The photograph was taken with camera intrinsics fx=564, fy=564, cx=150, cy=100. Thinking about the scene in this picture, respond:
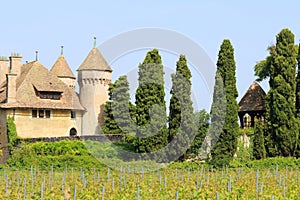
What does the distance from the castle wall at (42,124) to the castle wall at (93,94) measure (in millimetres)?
2951

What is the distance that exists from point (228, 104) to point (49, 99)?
1345 cm

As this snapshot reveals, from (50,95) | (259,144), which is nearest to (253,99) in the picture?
(259,144)

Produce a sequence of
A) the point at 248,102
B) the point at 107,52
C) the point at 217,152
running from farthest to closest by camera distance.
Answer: the point at 248,102, the point at 217,152, the point at 107,52

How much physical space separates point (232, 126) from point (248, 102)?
726 centimetres

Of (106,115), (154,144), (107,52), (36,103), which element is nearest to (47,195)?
(107,52)

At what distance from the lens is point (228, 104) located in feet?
97.6

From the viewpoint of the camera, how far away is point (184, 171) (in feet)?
86.6

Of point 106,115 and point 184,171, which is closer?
point 184,171

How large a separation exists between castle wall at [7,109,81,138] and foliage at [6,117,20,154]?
0.33m

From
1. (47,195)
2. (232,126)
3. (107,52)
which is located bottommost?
(47,195)

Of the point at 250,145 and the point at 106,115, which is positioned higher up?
the point at 106,115

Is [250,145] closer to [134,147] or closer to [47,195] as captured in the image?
[134,147]

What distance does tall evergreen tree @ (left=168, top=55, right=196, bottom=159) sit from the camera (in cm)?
2956

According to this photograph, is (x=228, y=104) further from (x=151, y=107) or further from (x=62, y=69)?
(x=62, y=69)
